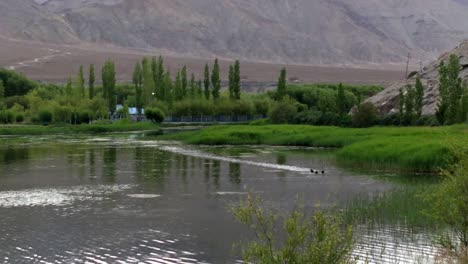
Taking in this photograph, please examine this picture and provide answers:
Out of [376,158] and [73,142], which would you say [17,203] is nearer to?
[376,158]

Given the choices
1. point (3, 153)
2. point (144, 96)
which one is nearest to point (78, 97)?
point (144, 96)

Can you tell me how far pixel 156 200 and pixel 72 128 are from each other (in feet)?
215

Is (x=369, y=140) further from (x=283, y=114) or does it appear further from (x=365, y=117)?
(x=283, y=114)

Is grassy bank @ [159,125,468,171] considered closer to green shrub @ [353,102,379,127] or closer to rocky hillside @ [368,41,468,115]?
green shrub @ [353,102,379,127]

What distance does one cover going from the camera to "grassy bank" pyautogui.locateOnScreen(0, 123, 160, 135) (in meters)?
88.4

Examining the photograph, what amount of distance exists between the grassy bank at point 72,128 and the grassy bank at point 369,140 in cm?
1995

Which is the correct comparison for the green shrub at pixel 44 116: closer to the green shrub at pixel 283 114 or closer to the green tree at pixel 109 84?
the green tree at pixel 109 84

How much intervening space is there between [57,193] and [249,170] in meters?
12.7

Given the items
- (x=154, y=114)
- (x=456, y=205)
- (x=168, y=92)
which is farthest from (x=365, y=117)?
(x=168, y=92)

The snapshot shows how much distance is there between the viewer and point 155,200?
103 feet

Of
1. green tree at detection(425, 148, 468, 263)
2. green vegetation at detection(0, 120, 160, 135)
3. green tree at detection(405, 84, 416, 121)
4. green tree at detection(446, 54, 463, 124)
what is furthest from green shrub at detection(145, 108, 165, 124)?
green tree at detection(425, 148, 468, 263)

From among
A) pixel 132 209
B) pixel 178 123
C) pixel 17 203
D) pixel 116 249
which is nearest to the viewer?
pixel 116 249

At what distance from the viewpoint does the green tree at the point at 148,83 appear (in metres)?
122

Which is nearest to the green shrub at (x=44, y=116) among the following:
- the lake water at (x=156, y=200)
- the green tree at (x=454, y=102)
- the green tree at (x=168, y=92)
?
the green tree at (x=168, y=92)
